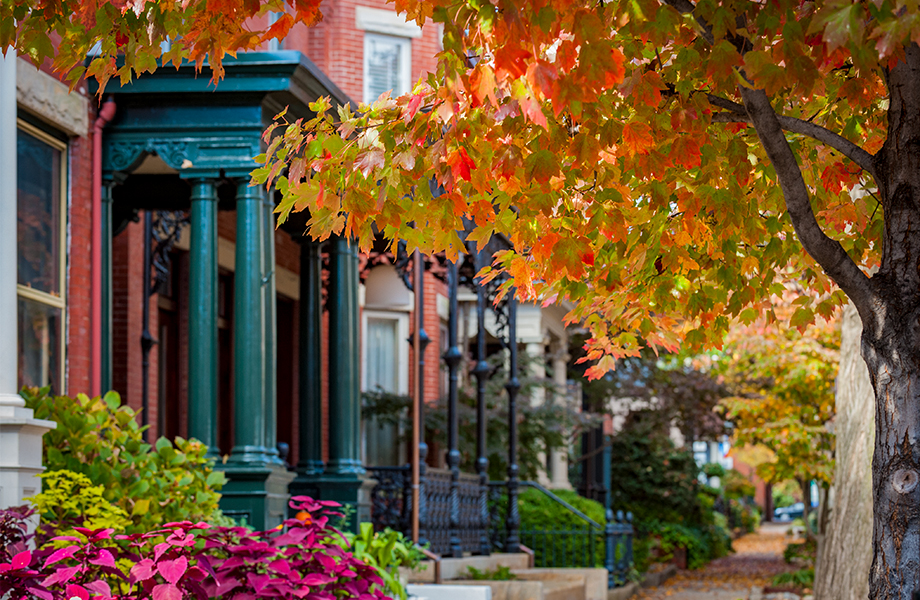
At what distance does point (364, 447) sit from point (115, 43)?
578 inches

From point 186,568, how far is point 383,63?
15253 millimetres

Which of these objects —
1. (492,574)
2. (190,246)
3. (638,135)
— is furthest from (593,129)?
(492,574)

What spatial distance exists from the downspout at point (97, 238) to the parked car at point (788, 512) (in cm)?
5333

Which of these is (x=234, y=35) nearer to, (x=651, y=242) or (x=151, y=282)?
(x=651, y=242)

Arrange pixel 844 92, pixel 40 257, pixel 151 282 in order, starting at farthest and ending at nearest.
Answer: pixel 151 282 < pixel 40 257 < pixel 844 92

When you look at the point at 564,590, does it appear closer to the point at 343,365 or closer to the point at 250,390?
the point at 343,365

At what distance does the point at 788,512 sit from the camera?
198 feet

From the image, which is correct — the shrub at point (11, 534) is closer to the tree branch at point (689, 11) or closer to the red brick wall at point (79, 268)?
the red brick wall at point (79, 268)

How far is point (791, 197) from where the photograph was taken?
425cm

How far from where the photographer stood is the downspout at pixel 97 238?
31.7ft

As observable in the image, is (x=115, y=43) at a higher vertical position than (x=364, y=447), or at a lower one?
higher

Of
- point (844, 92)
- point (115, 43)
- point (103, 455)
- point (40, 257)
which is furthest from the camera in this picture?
point (40, 257)

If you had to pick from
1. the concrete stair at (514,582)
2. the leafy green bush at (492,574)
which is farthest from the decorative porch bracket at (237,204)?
the leafy green bush at (492,574)

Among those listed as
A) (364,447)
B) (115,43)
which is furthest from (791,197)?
(364,447)
